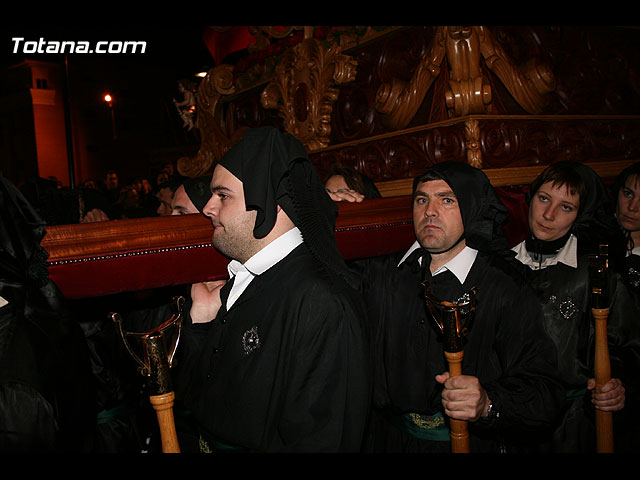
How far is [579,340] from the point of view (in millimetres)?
3016

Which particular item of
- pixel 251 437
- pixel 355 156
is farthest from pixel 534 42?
pixel 251 437

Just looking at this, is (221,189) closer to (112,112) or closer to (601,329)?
(601,329)

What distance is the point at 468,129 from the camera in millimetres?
3479

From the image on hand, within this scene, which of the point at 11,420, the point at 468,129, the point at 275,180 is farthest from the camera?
the point at 468,129

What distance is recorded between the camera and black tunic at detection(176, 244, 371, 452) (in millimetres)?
1764

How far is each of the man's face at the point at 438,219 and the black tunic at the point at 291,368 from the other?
32.3 inches

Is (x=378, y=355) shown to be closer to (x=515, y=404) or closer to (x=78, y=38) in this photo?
(x=515, y=404)

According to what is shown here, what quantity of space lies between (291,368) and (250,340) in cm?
24

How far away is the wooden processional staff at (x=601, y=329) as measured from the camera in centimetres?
253

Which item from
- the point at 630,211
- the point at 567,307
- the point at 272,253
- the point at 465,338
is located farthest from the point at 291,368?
the point at 630,211

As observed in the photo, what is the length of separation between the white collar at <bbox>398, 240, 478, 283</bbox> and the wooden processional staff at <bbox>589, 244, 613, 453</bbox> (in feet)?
1.92

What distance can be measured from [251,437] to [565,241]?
93.9 inches

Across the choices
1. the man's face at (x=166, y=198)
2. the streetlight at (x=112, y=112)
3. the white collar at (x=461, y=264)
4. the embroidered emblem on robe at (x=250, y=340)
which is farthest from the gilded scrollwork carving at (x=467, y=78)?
the streetlight at (x=112, y=112)

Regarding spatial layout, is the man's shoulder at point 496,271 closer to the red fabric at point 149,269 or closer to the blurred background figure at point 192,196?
the red fabric at point 149,269
